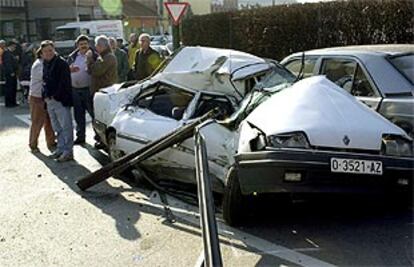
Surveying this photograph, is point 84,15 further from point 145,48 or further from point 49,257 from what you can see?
point 49,257

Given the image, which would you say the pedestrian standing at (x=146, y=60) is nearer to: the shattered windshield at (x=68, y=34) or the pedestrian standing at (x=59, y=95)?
the pedestrian standing at (x=59, y=95)

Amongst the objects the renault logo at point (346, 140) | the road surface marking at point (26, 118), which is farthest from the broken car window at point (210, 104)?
the road surface marking at point (26, 118)

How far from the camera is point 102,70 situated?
8.80 meters

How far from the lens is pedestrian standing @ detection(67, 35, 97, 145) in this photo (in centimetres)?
890

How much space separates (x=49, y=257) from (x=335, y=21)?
9163 mm

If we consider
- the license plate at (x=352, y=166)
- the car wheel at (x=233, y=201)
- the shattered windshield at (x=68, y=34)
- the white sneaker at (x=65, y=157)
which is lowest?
the white sneaker at (x=65, y=157)

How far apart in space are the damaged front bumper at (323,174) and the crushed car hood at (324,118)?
135mm

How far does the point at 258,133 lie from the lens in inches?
178

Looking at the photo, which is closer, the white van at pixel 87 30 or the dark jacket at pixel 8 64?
the dark jacket at pixel 8 64

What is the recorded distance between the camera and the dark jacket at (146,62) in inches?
410

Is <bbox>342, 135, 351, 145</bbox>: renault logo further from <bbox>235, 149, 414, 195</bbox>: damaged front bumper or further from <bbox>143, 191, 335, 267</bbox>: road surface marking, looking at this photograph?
<bbox>143, 191, 335, 267</bbox>: road surface marking

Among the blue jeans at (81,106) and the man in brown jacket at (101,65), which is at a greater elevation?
the man in brown jacket at (101,65)

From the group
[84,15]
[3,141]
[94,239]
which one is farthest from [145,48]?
[84,15]

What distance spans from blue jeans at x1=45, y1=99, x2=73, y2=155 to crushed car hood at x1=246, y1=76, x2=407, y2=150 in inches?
154
